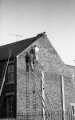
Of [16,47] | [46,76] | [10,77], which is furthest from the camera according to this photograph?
[16,47]

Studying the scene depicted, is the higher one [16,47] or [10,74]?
[16,47]

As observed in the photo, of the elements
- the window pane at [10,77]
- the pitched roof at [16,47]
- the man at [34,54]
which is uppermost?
the pitched roof at [16,47]

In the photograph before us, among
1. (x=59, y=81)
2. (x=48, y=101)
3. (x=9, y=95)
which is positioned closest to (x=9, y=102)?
(x=9, y=95)

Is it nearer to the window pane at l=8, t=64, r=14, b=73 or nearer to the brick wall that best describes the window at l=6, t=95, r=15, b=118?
the brick wall

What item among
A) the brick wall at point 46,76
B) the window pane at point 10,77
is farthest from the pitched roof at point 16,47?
the window pane at point 10,77

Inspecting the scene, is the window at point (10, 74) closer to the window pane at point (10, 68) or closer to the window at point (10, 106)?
the window pane at point (10, 68)

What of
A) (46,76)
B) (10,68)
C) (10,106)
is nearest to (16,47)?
(10,68)

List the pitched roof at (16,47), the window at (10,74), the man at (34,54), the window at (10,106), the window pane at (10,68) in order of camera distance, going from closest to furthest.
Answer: the window at (10,106) < the window at (10,74) < the window pane at (10,68) < the man at (34,54) < the pitched roof at (16,47)

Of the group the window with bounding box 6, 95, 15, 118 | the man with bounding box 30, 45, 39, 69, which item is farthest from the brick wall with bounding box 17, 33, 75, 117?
the man with bounding box 30, 45, 39, 69

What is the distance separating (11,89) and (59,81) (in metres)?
6.40

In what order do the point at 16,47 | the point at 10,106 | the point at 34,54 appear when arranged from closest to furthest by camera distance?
1. the point at 10,106
2. the point at 34,54
3. the point at 16,47

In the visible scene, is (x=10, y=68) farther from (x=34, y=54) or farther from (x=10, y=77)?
(x=34, y=54)

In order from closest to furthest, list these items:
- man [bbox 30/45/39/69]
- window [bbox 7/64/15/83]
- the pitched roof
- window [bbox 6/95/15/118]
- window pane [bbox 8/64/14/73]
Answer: window [bbox 6/95/15/118]
window [bbox 7/64/15/83]
window pane [bbox 8/64/14/73]
man [bbox 30/45/39/69]
the pitched roof

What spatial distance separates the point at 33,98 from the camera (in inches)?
1101
